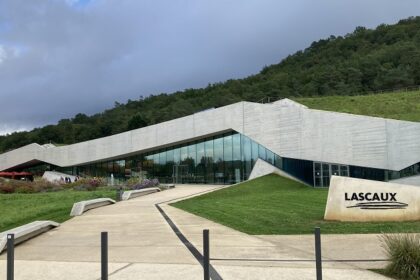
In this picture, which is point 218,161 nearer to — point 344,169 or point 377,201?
point 344,169

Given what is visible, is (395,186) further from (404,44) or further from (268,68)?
(268,68)

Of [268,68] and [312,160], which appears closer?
[312,160]

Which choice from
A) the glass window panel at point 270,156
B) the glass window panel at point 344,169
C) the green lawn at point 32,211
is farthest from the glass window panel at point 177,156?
the green lawn at point 32,211

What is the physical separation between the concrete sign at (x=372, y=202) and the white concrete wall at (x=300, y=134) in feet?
77.2

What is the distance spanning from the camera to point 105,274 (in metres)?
7.18

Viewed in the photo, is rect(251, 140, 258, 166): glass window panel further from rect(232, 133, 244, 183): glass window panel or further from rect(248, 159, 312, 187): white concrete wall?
rect(232, 133, 244, 183): glass window panel

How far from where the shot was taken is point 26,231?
14500 millimetres

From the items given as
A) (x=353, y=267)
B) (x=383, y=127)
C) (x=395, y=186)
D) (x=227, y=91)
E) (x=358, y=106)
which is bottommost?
(x=353, y=267)

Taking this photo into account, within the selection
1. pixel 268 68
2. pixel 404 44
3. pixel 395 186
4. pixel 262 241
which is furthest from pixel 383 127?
pixel 268 68

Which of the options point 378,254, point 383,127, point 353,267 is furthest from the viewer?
point 383,127

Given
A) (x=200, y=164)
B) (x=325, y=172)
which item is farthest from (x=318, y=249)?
(x=200, y=164)

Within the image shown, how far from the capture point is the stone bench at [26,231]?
43.8ft

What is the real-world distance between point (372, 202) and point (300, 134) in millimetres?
→ 28076

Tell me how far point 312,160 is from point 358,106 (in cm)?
2282
